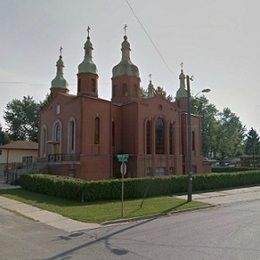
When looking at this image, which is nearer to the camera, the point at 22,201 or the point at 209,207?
the point at 209,207

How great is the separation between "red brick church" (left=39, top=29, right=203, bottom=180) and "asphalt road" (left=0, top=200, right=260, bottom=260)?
18013mm

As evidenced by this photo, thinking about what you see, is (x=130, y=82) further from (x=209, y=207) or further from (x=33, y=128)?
(x=33, y=128)

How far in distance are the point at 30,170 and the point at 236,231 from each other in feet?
77.1

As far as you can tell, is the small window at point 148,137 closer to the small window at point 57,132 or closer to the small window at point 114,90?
the small window at point 114,90

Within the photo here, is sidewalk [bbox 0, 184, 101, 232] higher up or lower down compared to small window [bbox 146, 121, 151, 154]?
lower down

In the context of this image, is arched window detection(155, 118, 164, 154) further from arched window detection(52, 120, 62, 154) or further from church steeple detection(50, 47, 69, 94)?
church steeple detection(50, 47, 69, 94)

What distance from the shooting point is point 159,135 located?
3656 cm

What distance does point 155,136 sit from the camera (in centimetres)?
3572

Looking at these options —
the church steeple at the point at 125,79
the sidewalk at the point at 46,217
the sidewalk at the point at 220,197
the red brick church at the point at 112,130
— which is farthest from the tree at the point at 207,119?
the sidewalk at the point at 46,217

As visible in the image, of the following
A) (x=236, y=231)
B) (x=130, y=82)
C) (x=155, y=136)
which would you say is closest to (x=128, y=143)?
(x=155, y=136)

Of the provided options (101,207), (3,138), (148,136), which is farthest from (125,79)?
(3,138)

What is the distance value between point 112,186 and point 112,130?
1527 cm

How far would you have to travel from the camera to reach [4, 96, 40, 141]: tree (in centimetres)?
7506

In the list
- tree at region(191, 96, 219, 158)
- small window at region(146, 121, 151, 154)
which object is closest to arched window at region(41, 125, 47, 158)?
small window at region(146, 121, 151, 154)
